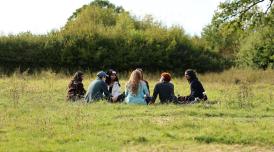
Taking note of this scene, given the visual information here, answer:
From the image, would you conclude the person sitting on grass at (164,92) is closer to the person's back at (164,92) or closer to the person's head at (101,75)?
the person's back at (164,92)

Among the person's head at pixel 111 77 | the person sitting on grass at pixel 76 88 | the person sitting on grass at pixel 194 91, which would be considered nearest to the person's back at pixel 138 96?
the person sitting on grass at pixel 194 91

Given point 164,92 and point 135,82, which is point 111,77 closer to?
point 135,82

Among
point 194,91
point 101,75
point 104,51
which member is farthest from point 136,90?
point 104,51

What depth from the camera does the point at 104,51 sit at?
4169cm

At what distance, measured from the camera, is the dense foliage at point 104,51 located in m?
41.2

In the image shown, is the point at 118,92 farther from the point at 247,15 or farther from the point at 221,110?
the point at 247,15

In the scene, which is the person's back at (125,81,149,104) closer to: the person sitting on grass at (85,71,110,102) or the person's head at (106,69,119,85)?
the person sitting on grass at (85,71,110,102)

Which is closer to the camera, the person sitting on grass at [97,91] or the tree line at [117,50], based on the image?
the person sitting on grass at [97,91]

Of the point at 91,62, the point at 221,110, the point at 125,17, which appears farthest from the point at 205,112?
the point at 125,17

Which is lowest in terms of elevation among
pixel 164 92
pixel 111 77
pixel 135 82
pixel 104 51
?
pixel 164 92

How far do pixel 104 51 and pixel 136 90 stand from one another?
24681 mm

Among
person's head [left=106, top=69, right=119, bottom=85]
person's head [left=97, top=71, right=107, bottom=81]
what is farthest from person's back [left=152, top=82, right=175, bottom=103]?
person's head [left=106, top=69, right=119, bottom=85]

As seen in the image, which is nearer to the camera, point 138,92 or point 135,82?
point 135,82

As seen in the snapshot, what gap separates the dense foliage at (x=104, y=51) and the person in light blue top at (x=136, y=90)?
23935mm
